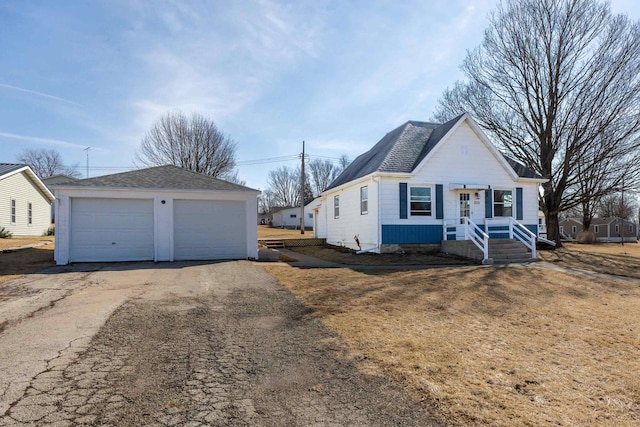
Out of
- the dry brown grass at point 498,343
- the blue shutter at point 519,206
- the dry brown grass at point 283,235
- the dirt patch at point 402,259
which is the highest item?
the blue shutter at point 519,206

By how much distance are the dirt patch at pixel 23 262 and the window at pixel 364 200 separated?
12.3m

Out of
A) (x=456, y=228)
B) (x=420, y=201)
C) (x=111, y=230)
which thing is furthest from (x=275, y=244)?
(x=456, y=228)

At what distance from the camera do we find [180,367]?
13.6 ft

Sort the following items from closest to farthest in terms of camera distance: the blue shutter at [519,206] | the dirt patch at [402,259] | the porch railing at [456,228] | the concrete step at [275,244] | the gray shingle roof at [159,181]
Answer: the gray shingle roof at [159,181] < the dirt patch at [402,259] < the porch railing at [456,228] < the blue shutter at [519,206] < the concrete step at [275,244]

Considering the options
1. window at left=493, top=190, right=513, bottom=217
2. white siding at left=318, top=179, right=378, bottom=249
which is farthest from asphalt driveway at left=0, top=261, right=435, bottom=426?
window at left=493, top=190, right=513, bottom=217

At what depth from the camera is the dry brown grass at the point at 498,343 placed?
335cm

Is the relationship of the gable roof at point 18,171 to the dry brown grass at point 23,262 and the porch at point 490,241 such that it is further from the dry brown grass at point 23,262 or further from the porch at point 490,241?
the porch at point 490,241

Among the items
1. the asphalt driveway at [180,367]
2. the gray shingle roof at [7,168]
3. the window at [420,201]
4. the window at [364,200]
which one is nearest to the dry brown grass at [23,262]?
the asphalt driveway at [180,367]

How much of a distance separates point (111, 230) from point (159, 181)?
245cm

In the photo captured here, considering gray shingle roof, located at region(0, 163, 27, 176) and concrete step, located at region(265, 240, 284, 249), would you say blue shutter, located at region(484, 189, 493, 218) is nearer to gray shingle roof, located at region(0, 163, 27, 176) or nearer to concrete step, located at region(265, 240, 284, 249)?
concrete step, located at region(265, 240, 284, 249)

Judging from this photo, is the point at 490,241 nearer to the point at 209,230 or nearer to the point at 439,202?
the point at 439,202

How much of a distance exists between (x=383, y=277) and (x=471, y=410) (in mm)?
7693

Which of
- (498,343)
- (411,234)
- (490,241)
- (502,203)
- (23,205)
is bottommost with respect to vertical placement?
(498,343)

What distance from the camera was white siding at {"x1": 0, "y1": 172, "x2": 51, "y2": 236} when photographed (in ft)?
75.6
